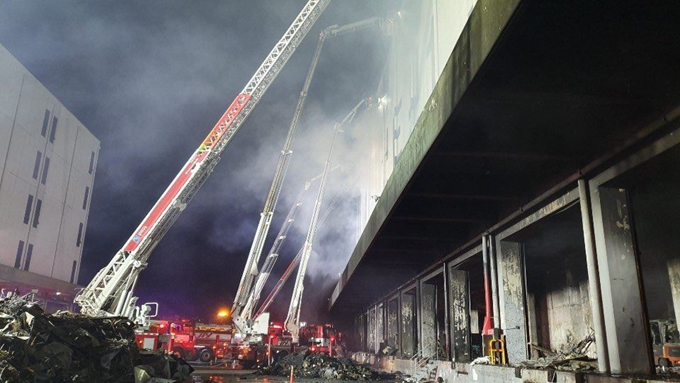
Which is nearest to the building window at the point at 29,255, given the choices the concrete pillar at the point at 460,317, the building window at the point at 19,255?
the building window at the point at 19,255

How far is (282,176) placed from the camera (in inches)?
1332

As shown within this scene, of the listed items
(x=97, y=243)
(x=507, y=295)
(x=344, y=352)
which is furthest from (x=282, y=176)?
(x=97, y=243)

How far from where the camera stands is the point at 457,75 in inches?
250

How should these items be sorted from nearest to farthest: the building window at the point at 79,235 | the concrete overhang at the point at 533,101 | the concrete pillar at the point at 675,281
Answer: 1. the concrete overhang at the point at 533,101
2. the concrete pillar at the point at 675,281
3. the building window at the point at 79,235

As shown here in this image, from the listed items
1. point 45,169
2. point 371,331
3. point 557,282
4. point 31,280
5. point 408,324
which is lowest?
point 371,331

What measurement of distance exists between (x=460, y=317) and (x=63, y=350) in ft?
33.7

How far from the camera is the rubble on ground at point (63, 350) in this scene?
947 centimetres

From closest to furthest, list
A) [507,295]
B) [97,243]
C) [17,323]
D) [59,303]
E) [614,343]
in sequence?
[614,343]
[17,323]
[507,295]
[59,303]
[97,243]

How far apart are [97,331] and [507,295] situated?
9454 millimetres

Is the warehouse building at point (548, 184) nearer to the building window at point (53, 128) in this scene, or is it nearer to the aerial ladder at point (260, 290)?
the aerial ladder at point (260, 290)

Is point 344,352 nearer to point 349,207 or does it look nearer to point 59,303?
point 349,207

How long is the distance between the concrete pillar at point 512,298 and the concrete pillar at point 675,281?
3.04 metres

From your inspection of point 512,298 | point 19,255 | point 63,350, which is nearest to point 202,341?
point 19,255

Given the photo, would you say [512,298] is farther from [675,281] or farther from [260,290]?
[260,290]
